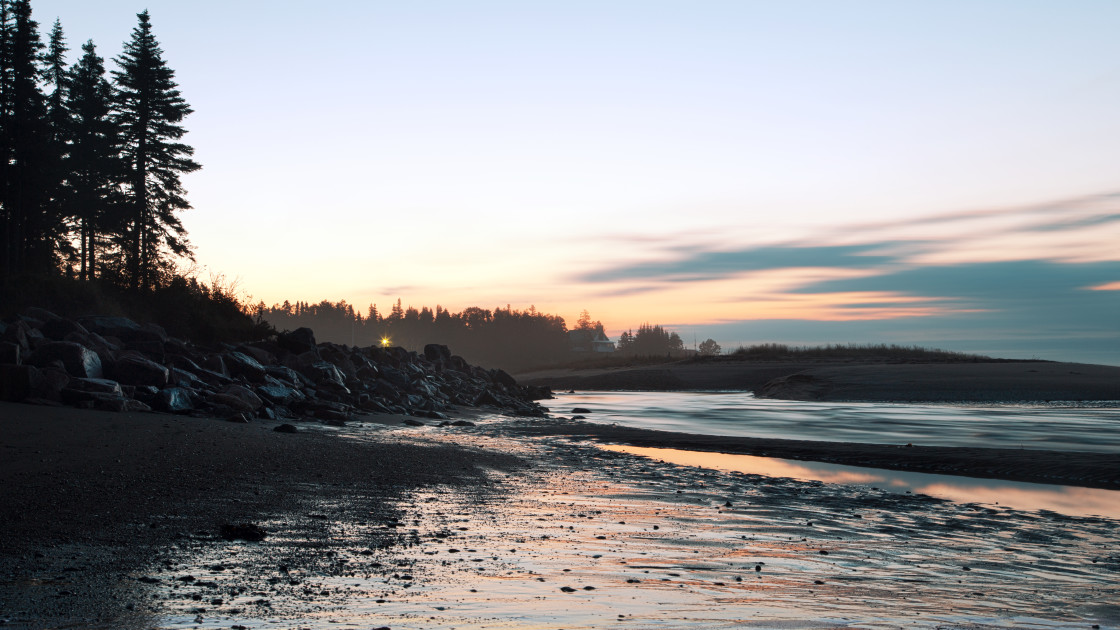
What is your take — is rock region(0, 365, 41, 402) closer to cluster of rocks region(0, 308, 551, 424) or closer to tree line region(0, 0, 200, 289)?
cluster of rocks region(0, 308, 551, 424)

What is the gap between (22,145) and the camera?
3881 centimetres

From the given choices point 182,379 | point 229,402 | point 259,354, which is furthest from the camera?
point 259,354

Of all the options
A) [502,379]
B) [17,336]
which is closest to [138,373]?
[17,336]

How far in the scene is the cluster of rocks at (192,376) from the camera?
48.1 feet

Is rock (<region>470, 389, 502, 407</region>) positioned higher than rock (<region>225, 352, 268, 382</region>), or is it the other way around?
rock (<region>225, 352, 268, 382</region>)

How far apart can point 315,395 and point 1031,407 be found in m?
28.3

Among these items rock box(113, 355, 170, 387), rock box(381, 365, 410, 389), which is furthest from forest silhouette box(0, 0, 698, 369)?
rock box(113, 355, 170, 387)

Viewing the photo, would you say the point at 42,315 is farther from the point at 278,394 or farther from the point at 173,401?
the point at 173,401

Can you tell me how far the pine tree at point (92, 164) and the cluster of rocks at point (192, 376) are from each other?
64.2ft

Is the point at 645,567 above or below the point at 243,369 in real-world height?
below

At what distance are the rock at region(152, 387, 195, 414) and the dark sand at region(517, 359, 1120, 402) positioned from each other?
33060 mm

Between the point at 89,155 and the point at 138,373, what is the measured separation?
108ft

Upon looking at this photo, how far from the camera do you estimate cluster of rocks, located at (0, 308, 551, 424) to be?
14.7 metres

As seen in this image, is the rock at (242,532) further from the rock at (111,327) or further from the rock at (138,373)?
the rock at (111,327)
